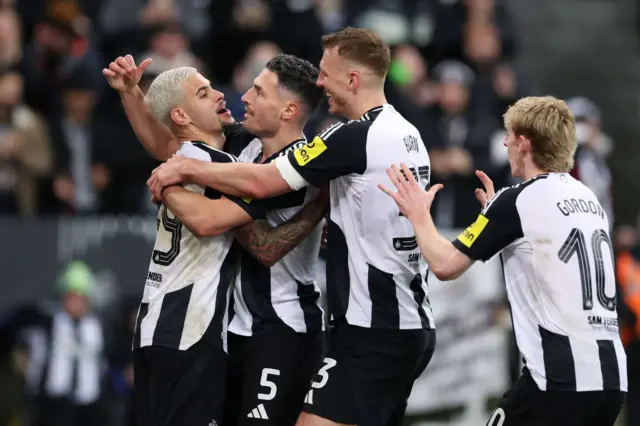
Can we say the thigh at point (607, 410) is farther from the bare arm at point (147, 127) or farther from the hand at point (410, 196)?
the bare arm at point (147, 127)

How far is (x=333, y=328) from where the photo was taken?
6.41 m

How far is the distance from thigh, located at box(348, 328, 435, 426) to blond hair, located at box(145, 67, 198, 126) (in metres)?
1.59

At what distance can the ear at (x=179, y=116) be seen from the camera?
661cm

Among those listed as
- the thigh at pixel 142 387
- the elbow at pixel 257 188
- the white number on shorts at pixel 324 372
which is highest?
the elbow at pixel 257 188

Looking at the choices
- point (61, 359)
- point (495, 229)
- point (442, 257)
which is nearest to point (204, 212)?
point (442, 257)

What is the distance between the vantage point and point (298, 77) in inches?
265

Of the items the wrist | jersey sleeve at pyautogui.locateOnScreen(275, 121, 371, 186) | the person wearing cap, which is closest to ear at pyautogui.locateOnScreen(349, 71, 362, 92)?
jersey sleeve at pyautogui.locateOnScreen(275, 121, 371, 186)

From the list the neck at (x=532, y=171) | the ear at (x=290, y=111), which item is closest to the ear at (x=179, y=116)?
the ear at (x=290, y=111)

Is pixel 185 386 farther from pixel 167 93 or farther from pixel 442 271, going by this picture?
pixel 167 93

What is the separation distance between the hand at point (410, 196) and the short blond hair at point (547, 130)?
1.65 feet

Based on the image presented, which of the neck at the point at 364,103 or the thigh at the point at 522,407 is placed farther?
the neck at the point at 364,103

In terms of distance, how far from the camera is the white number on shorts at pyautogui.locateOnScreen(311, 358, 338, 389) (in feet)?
20.4

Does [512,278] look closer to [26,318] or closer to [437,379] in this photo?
[437,379]

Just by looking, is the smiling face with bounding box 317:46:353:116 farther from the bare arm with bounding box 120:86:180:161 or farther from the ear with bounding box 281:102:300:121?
the bare arm with bounding box 120:86:180:161
